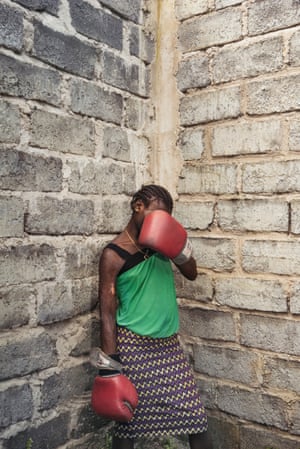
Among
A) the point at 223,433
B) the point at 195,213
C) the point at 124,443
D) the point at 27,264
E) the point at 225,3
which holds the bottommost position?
the point at 223,433

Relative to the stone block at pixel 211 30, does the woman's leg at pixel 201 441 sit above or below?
below

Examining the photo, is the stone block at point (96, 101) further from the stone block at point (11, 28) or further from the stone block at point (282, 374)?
the stone block at point (282, 374)

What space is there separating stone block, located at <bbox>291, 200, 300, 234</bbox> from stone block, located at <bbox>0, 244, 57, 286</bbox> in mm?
1194

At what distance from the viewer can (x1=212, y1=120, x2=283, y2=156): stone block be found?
8.25ft

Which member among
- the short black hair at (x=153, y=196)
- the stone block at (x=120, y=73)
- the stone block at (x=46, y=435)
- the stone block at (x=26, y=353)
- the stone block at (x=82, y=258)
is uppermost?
the stone block at (x=120, y=73)

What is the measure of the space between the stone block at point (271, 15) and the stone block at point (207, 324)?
5.03 feet

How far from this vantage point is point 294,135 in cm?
245

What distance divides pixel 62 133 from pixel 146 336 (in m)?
1.08

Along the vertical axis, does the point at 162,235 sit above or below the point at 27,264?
above

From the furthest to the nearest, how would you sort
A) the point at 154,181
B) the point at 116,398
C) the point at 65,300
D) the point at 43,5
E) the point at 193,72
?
1. the point at 154,181
2. the point at 193,72
3. the point at 65,300
4. the point at 43,5
5. the point at 116,398

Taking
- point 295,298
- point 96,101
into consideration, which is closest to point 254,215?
point 295,298

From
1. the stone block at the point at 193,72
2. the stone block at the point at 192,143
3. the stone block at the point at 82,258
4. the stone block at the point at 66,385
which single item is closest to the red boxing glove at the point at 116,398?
the stone block at the point at 66,385

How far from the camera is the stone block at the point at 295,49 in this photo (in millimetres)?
2441

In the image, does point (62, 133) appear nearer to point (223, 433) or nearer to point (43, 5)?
point (43, 5)
